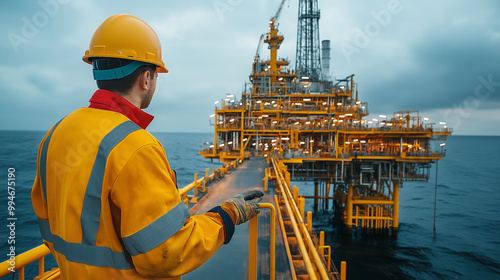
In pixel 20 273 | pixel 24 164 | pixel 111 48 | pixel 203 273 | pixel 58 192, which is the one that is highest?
pixel 111 48

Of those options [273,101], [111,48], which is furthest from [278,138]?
[111,48]

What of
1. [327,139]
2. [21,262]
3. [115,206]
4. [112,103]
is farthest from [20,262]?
[327,139]

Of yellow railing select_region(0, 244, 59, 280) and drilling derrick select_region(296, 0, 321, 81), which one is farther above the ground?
drilling derrick select_region(296, 0, 321, 81)

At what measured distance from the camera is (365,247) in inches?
1014

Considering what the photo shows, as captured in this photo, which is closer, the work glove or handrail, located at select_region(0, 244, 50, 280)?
the work glove

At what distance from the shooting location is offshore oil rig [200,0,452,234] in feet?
92.9

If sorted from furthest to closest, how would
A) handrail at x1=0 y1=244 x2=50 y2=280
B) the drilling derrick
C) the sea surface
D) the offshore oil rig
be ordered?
the drilling derrick < the offshore oil rig < the sea surface < handrail at x1=0 y1=244 x2=50 y2=280

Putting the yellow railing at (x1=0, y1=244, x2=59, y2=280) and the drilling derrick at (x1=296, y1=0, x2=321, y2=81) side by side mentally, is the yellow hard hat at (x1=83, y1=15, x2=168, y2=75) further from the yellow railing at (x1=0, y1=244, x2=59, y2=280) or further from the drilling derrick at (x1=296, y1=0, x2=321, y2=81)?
the drilling derrick at (x1=296, y1=0, x2=321, y2=81)

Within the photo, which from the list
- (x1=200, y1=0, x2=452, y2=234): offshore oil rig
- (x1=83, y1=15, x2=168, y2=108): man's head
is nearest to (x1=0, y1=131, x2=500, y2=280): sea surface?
(x1=200, y1=0, x2=452, y2=234): offshore oil rig

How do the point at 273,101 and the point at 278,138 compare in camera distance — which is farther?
the point at 273,101

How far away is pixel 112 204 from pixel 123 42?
3.48 feet

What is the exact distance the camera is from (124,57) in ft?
5.92

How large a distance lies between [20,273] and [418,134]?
33326 mm

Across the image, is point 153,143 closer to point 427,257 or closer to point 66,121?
point 66,121
